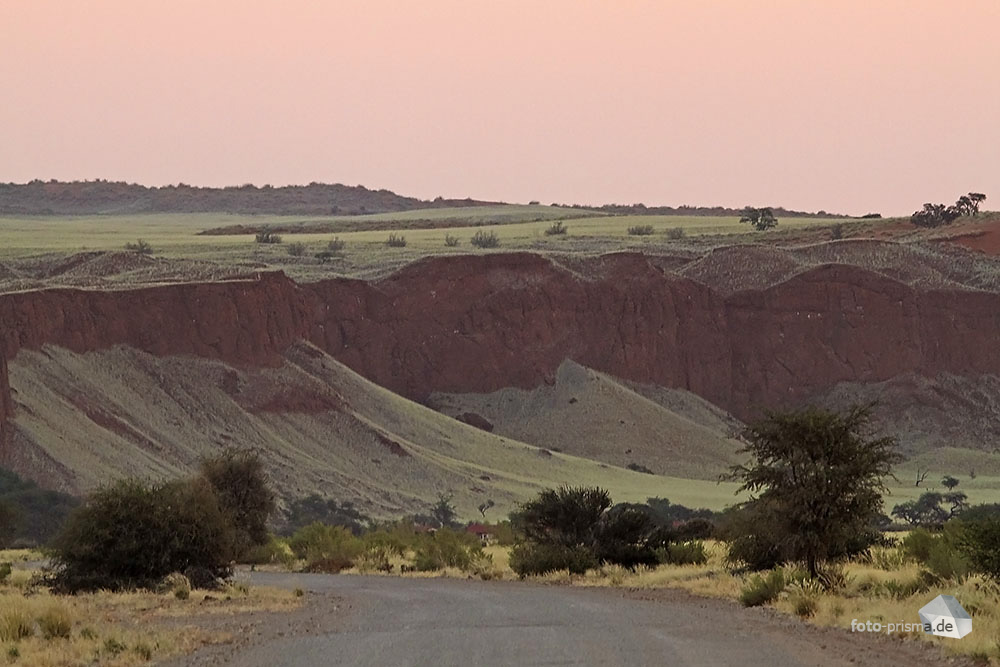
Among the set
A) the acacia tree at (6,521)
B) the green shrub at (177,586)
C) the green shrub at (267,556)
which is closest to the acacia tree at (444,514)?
the acacia tree at (6,521)

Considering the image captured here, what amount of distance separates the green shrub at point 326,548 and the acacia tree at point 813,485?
51.4 ft

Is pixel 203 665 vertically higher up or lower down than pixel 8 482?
higher up

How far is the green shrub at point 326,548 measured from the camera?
141ft

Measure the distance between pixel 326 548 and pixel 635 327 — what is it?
5817 cm

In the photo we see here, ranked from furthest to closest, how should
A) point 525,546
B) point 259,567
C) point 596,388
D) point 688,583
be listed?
point 596,388, point 259,567, point 525,546, point 688,583

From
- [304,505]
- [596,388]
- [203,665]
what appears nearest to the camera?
[203,665]

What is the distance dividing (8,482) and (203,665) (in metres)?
46.9

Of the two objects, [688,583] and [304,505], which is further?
[304,505]

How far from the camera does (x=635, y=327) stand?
10194 centimetres

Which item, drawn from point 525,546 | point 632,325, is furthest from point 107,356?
point 525,546

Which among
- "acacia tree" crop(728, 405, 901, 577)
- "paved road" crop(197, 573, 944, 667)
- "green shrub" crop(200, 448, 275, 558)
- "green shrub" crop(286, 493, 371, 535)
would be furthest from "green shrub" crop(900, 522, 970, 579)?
"green shrub" crop(286, 493, 371, 535)

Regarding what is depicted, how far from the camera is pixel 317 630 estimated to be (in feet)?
73.0

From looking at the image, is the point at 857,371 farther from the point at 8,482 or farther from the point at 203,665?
the point at 203,665

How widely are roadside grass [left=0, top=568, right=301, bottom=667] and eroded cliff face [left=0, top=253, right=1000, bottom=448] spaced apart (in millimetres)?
60288
